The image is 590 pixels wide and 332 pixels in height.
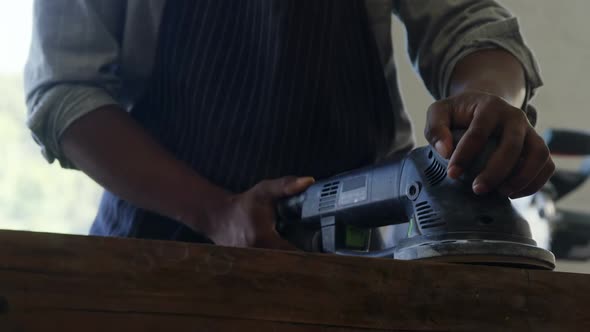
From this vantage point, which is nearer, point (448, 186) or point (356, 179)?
point (448, 186)

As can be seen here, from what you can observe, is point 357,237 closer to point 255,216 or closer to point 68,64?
point 255,216

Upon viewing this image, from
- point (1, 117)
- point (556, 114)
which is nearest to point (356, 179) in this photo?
point (1, 117)

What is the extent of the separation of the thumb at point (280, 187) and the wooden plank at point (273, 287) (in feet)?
1.02

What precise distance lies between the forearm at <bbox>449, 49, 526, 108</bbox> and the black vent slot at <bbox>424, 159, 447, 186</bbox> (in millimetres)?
175

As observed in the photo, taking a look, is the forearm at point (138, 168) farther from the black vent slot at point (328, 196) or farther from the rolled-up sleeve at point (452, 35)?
the rolled-up sleeve at point (452, 35)

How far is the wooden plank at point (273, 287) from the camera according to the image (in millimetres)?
387

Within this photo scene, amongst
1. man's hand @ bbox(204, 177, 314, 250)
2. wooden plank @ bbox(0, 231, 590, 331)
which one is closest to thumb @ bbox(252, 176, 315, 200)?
man's hand @ bbox(204, 177, 314, 250)

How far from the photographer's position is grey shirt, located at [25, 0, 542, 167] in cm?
77

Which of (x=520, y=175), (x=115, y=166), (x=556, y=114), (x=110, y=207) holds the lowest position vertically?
(x=556, y=114)

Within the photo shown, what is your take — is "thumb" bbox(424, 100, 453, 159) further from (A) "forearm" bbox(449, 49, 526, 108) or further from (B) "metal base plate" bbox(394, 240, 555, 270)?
(A) "forearm" bbox(449, 49, 526, 108)

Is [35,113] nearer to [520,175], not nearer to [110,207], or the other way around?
[110,207]

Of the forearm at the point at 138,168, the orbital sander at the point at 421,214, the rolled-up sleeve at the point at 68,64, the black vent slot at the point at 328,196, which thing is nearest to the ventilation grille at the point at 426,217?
the orbital sander at the point at 421,214

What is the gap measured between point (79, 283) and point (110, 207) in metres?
0.50

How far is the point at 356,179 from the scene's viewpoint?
0.67 m
